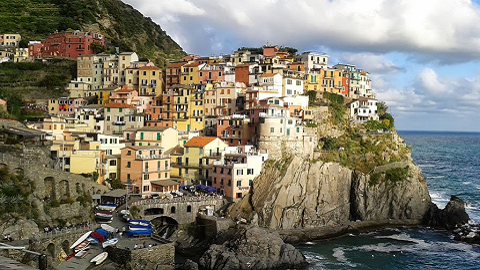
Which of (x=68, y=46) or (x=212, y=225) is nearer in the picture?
(x=212, y=225)

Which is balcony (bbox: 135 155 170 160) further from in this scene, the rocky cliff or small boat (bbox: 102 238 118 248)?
small boat (bbox: 102 238 118 248)

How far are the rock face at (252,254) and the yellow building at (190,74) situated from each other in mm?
41103

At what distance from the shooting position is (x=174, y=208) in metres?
58.7

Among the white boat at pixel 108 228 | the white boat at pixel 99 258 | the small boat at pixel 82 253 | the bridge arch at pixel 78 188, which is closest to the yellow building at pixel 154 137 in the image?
the bridge arch at pixel 78 188

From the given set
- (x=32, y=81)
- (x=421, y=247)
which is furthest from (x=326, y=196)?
(x=32, y=81)

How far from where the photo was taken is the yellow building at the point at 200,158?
68.1m

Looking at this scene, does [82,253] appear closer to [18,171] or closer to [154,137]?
[18,171]

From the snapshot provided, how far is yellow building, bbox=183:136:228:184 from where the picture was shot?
223 feet

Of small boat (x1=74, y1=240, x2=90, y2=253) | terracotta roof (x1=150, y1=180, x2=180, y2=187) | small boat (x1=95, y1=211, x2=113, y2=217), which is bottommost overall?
small boat (x1=74, y1=240, x2=90, y2=253)

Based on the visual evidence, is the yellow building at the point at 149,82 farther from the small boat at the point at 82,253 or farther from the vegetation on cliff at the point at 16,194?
the small boat at the point at 82,253

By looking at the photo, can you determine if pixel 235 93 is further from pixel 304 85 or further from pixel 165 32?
pixel 165 32

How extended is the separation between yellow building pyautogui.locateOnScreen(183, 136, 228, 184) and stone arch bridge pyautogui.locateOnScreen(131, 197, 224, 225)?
7.92 metres

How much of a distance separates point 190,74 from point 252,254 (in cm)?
4500

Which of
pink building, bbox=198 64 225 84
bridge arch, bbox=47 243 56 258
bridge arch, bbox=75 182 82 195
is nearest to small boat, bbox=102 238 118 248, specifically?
bridge arch, bbox=47 243 56 258
